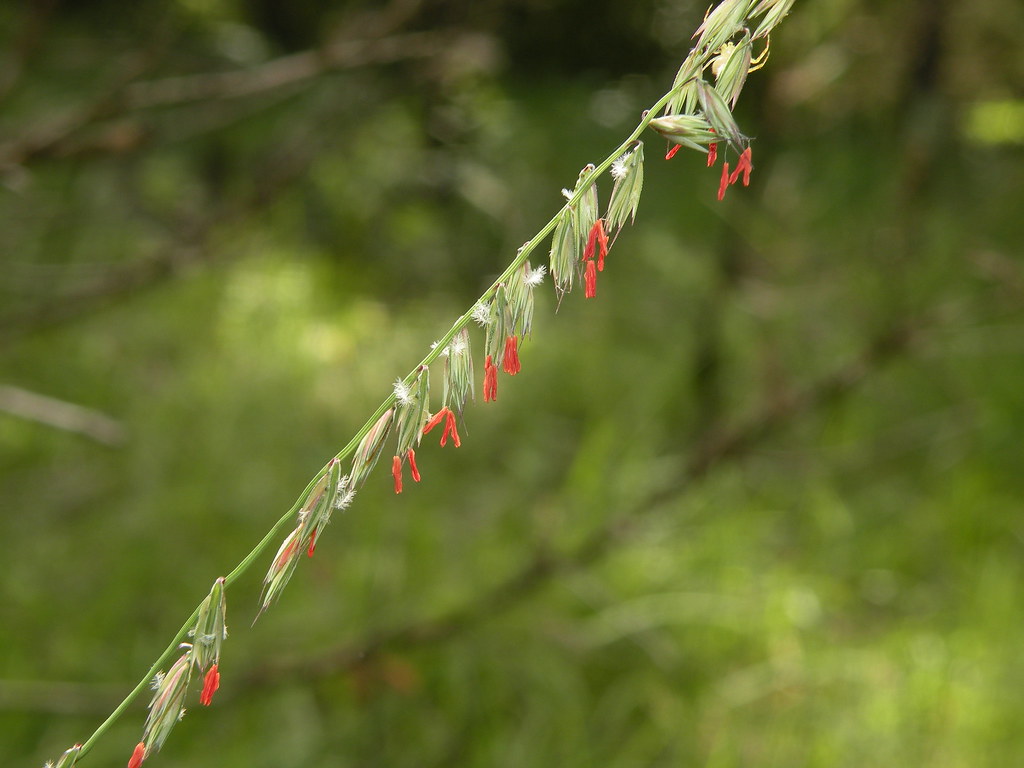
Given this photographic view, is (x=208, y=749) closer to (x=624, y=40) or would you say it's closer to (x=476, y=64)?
(x=476, y=64)

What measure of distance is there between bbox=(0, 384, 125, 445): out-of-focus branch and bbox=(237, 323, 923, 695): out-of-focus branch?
523 mm

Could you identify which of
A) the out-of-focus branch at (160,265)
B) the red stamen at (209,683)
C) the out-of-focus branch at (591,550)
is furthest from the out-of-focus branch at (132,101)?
the red stamen at (209,683)

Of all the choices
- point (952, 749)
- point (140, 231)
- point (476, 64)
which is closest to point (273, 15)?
point (140, 231)

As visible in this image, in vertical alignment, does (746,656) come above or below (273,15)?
below

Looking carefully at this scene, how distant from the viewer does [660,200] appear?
3.33 metres

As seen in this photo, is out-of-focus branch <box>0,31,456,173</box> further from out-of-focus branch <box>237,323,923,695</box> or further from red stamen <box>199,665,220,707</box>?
red stamen <box>199,665,220,707</box>

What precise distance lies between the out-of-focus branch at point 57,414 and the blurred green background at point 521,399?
0.6 inches

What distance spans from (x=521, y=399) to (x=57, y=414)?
1.18 meters

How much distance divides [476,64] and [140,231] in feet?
3.86

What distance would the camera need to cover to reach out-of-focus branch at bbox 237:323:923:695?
66.4 inches

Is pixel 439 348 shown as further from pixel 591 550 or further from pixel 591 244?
pixel 591 550

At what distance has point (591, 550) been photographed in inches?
71.9

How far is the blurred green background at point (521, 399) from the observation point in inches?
66.6

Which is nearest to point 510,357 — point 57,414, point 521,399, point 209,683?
point 209,683
